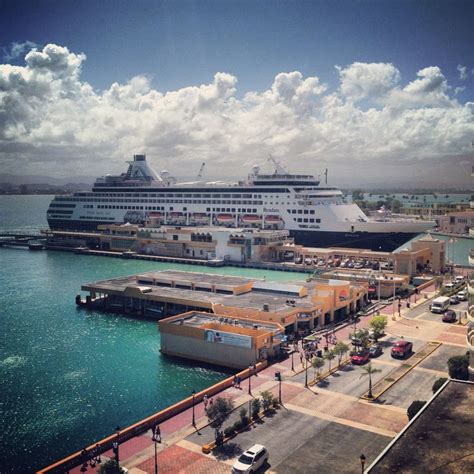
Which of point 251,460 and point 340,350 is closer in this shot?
point 251,460

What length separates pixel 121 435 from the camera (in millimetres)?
15578

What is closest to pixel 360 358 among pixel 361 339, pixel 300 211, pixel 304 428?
pixel 361 339

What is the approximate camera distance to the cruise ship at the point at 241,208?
5319 centimetres

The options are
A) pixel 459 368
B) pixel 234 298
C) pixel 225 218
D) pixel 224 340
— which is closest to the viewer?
pixel 459 368

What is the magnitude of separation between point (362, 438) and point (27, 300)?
27905 mm

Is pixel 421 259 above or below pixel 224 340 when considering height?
above

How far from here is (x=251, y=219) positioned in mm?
59750

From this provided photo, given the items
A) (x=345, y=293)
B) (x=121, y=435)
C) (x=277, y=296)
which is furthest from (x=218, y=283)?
(x=121, y=435)

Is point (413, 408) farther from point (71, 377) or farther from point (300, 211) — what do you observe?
point (300, 211)

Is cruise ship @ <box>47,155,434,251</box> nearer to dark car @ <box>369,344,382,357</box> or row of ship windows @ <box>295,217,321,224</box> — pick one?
row of ship windows @ <box>295,217,321,224</box>

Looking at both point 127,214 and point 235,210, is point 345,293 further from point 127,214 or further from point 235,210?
point 127,214

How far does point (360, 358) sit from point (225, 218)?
4150cm

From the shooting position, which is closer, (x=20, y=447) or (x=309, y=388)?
(x=20, y=447)

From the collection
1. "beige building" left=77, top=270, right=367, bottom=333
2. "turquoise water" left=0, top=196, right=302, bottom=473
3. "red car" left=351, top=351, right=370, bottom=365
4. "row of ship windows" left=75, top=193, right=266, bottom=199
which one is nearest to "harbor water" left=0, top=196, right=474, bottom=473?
"turquoise water" left=0, top=196, right=302, bottom=473
